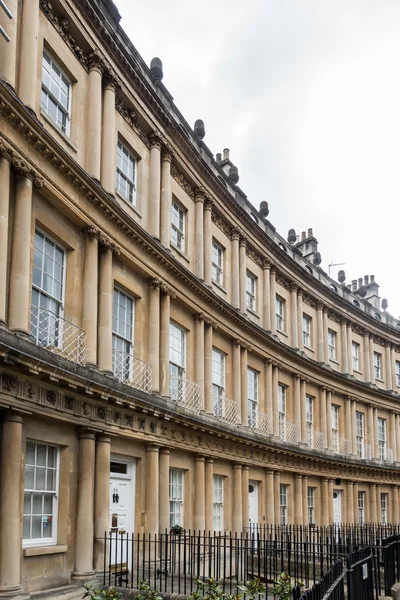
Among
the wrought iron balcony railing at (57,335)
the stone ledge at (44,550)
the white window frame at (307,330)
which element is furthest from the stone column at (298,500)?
the stone ledge at (44,550)

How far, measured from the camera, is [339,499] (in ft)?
98.3

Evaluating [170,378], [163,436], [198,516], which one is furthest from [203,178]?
[198,516]

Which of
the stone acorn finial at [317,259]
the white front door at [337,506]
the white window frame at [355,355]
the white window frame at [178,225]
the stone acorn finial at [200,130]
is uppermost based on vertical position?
the stone acorn finial at [200,130]

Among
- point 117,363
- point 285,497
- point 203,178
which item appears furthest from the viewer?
point 285,497

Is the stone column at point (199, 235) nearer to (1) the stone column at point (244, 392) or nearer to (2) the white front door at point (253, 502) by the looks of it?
(1) the stone column at point (244, 392)

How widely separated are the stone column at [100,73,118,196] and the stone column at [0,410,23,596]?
20.0ft

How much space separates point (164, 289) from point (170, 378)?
233cm

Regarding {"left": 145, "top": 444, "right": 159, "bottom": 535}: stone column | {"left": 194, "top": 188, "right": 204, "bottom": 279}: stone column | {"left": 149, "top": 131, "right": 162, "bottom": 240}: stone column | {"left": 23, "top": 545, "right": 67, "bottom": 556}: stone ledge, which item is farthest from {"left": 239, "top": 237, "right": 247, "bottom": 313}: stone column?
{"left": 23, "top": 545, "right": 67, "bottom": 556}: stone ledge

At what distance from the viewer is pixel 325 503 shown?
91.6ft

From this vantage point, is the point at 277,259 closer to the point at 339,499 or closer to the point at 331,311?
the point at 331,311

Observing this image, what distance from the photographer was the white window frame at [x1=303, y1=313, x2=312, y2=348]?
1155 inches

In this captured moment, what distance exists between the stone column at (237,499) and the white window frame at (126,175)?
921 centimetres

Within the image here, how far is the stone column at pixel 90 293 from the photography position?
13523 millimetres

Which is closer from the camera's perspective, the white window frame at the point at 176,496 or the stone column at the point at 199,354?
the white window frame at the point at 176,496
